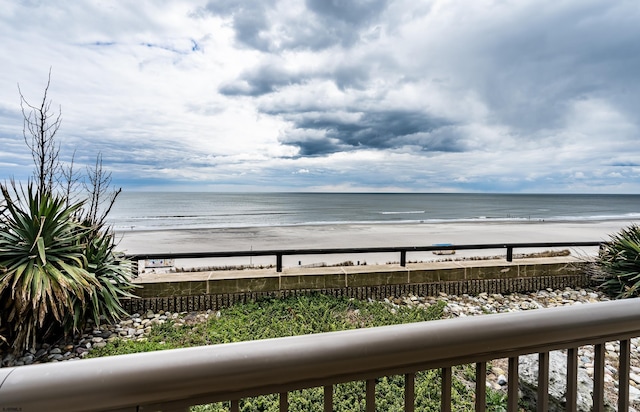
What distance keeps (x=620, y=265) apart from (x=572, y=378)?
19.9 ft

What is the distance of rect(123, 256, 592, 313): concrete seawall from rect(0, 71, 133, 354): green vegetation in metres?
0.51

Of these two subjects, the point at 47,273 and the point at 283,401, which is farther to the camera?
the point at 47,273

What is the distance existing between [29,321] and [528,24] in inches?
344

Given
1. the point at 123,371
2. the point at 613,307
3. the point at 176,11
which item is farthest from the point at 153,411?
the point at 176,11

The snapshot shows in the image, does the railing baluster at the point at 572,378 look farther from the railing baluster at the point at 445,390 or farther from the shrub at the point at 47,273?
the shrub at the point at 47,273

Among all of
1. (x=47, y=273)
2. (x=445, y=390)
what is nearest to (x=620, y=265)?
(x=445, y=390)

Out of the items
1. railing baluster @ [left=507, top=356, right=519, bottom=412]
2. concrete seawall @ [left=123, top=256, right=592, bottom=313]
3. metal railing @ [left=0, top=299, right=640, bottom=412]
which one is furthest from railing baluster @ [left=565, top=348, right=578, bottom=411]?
concrete seawall @ [left=123, top=256, right=592, bottom=313]

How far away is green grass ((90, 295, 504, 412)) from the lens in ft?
8.58

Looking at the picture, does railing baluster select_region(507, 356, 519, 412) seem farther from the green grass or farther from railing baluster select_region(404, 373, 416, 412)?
the green grass

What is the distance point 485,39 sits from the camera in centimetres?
739

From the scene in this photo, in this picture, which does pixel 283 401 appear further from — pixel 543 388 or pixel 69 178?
pixel 69 178

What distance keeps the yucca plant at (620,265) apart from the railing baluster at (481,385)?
569 cm

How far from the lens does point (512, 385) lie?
Result: 0.83 meters

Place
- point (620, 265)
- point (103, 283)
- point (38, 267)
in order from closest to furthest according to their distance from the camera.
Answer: point (38, 267) → point (103, 283) → point (620, 265)
